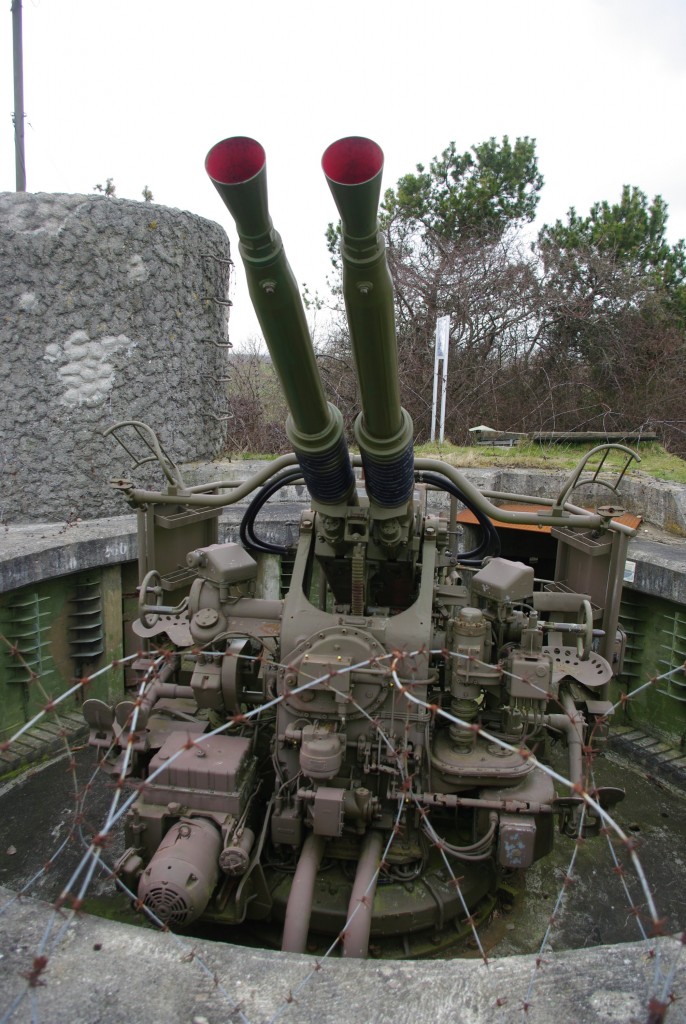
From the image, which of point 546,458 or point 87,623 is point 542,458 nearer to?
point 546,458

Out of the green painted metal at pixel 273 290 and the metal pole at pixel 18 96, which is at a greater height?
the metal pole at pixel 18 96

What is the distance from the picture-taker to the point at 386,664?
331 cm

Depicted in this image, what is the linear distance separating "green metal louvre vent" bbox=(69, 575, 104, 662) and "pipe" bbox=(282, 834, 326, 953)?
124 inches

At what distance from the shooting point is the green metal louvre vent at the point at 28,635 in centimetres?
509

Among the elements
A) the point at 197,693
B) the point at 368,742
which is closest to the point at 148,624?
the point at 197,693

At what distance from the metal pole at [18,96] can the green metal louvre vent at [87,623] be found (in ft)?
15.3

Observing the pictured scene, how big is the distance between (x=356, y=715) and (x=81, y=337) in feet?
17.2

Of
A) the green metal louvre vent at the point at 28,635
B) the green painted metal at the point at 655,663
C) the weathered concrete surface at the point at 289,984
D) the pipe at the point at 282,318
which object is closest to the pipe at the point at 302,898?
the weathered concrete surface at the point at 289,984

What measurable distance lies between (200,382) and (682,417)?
910 centimetres

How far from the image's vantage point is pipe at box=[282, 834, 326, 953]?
2.93 metres

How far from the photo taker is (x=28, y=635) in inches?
205

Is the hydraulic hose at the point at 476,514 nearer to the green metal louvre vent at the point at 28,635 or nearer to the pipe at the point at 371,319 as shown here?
the pipe at the point at 371,319

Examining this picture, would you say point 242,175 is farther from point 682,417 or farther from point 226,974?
point 682,417

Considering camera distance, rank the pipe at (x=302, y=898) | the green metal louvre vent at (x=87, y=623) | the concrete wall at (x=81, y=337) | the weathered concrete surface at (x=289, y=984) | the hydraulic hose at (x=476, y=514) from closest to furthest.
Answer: the weathered concrete surface at (x=289, y=984)
the pipe at (x=302, y=898)
the hydraulic hose at (x=476, y=514)
the green metal louvre vent at (x=87, y=623)
the concrete wall at (x=81, y=337)
